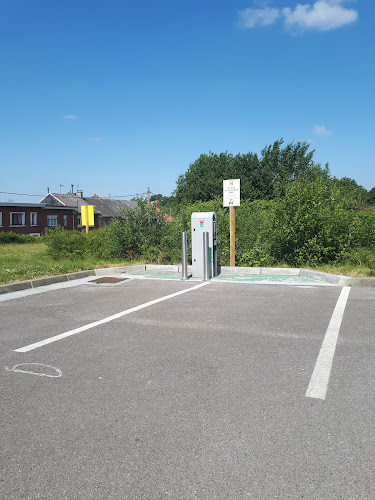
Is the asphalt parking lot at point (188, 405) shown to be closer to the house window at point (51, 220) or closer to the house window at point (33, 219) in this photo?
the house window at point (33, 219)

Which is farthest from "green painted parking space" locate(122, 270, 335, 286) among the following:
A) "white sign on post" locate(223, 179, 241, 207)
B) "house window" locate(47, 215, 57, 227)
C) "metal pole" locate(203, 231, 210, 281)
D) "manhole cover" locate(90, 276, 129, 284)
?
"house window" locate(47, 215, 57, 227)

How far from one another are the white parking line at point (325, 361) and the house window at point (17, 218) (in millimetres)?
42945

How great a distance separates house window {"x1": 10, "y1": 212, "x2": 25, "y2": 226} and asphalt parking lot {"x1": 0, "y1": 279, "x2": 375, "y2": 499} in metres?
40.9

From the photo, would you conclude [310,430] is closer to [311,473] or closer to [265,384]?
[311,473]

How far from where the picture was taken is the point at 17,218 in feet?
147

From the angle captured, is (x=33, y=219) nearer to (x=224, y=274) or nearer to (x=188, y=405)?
(x=224, y=274)

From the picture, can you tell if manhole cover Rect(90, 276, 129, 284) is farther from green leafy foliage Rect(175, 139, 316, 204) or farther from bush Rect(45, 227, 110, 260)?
green leafy foliage Rect(175, 139, 316, 204)

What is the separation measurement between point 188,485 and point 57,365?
241 centimetres

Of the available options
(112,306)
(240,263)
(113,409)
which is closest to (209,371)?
(113,409)

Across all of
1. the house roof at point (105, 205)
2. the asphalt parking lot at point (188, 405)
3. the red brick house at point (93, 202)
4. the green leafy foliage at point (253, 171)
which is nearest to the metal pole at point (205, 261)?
the asphalt parking lot at point (188, 405)

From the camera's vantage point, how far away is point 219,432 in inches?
117

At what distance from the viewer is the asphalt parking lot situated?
2.47 m

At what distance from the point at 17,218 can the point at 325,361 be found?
45201 millimetres

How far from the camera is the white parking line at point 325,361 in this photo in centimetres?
369
